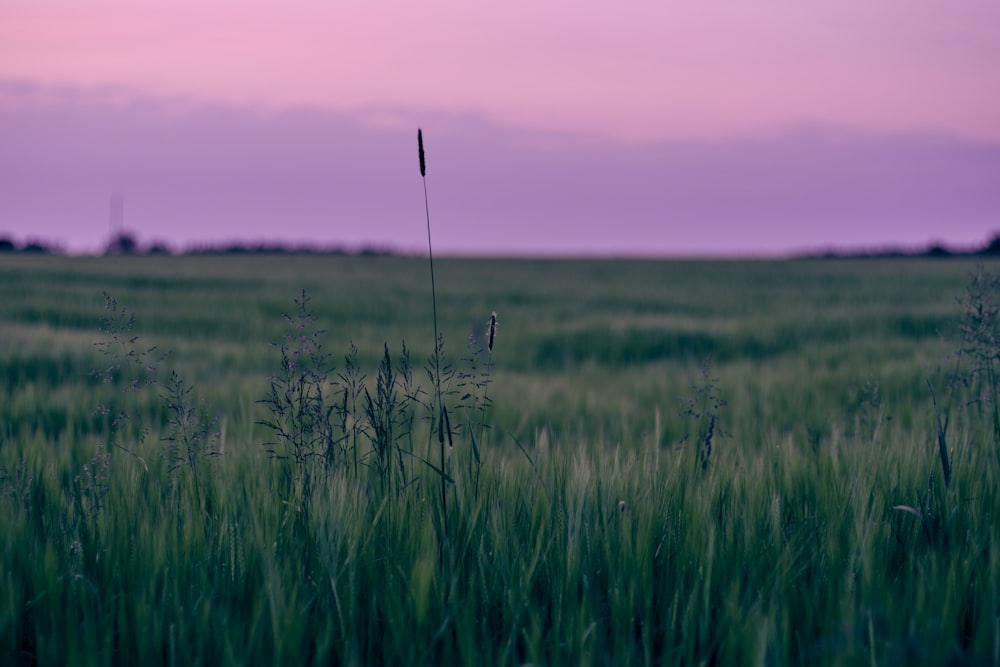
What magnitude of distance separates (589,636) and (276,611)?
60cm

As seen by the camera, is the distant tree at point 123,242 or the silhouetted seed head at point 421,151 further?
the distant tree at point 123,242

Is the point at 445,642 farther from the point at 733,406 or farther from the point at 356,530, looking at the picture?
the point at 733,406

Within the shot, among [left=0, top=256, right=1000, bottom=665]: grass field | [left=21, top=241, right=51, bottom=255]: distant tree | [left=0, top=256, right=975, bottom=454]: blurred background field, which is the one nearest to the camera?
[left=0, top=256, right=1000, bottom=665]: grass field

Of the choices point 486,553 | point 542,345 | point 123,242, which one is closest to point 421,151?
point 486,553

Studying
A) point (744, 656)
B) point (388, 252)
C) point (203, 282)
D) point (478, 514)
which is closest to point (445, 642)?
point (478, 514)

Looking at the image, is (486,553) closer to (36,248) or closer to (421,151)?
(421,151)

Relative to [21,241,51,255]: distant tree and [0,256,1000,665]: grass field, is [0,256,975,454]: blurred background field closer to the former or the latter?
[0,256,1000,665]: grass field

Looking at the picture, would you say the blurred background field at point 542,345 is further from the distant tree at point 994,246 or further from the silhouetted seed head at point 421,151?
the distant tree at point 994,246

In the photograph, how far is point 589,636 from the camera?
135 centimetres

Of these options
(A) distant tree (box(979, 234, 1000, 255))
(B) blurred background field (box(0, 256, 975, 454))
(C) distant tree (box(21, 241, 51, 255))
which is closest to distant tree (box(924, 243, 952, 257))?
(A) distant tree (box(979, 234, 1000, 255))

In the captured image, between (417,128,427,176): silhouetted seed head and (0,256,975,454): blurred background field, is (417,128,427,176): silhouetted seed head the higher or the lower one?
the higher one

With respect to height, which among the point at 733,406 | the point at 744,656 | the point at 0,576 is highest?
the point at 0,576

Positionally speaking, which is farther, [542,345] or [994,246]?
[994,246]

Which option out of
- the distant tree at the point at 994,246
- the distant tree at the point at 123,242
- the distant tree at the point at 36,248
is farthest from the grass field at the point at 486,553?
the distant tree at the point at 994,246
